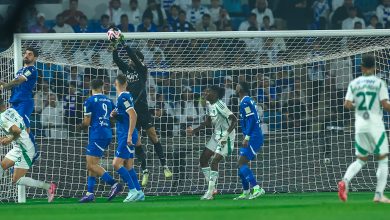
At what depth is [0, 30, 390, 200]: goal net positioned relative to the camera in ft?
53.1

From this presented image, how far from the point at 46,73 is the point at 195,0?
5.54m

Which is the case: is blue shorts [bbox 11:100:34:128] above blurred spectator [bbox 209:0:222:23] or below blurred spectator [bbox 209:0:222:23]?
below

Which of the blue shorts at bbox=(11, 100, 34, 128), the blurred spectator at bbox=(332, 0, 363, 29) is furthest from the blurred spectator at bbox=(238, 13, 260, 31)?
the blue shorts at bbox=(11, 100, 34, 128)

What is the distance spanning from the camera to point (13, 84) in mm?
13672

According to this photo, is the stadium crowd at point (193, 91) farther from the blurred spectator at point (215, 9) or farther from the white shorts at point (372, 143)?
the white shorts at point (372, 143)

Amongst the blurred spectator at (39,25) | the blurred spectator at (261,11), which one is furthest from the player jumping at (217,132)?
the blurred spectator at (261,11)

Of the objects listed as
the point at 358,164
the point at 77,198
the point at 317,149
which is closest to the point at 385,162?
the point at 358,164

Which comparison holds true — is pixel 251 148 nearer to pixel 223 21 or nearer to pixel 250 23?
pixel 223 21

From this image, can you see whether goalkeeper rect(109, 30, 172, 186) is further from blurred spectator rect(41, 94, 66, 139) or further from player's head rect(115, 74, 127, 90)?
blurred spectator rect(41, 94, 66, 139)

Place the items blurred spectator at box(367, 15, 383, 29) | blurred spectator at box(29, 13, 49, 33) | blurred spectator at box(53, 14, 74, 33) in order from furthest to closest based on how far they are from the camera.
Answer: blurred spectator at box(367, 15, 383, 29)
blurred spectator at box(53, 14, 74, 33)
blurred spectator at box(29, 13, 49, 33)

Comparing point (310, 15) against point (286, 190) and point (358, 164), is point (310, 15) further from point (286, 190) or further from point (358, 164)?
point (358, 164)

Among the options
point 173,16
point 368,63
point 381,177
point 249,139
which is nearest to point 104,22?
point 173,16

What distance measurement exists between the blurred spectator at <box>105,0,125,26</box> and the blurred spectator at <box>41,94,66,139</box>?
4.25 m

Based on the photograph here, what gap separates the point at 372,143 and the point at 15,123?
5222 millimetres
